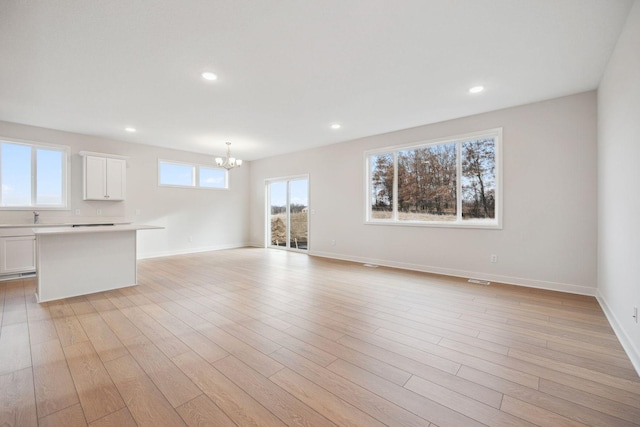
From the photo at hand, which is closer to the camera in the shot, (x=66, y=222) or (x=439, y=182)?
(x=439, y=182)

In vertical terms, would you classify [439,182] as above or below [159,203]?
above

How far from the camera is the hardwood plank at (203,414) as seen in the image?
57.1 inches

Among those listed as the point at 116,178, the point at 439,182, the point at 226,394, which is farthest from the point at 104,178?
the point at 439,182

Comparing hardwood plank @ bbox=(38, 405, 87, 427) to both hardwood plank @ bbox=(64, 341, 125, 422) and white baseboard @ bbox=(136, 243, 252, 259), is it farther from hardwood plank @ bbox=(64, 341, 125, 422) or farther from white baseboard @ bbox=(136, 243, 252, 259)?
white baseboard @ bbox=(136, 243, 252, 259)

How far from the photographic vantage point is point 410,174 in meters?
5.33

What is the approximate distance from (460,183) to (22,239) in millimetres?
7627

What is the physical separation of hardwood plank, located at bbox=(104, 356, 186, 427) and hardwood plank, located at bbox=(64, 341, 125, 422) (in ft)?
0.14

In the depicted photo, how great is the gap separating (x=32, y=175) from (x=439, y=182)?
762cm

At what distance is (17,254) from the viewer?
4586 millimetres

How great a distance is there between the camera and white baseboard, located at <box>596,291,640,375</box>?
6.51ft

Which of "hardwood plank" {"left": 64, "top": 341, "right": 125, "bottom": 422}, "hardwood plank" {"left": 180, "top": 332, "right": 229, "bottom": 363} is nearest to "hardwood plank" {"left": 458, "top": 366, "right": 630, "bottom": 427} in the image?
"hardwood plank" {"left": 180, "top": 332, "right": 229, "bottom": 363}

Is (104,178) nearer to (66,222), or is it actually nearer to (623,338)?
(66,222)

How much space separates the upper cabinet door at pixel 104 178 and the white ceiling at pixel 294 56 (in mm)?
1064

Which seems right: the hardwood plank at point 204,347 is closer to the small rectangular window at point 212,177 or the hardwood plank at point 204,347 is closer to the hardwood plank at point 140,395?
the hardwood plank at point 140,395
